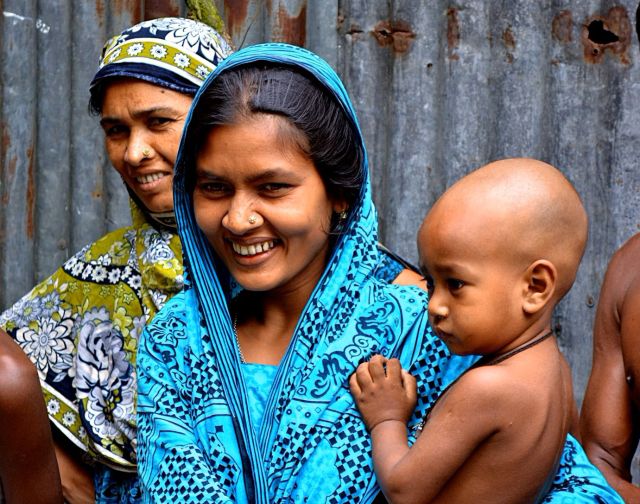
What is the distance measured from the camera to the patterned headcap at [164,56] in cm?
335

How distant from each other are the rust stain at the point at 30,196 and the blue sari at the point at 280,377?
165 cm

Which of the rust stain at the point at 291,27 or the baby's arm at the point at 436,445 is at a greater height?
the rust stain at the point at 291,27

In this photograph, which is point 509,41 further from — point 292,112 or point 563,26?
point 292,112

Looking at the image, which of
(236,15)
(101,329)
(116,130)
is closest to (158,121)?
(116,130)

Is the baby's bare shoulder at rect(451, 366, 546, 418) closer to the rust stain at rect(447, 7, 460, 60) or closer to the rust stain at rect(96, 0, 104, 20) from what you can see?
the rust stain at rect(447, 7, 460, 60)

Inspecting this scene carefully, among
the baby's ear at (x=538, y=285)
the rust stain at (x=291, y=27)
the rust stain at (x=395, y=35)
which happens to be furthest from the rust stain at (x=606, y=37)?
the baby's ear at (x=538, y=285)

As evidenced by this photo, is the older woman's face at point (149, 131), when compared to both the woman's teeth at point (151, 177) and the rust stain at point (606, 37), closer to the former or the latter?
the woman's teeth at point (151, 177)

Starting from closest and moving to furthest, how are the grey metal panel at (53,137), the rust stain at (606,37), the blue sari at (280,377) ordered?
the blue sari at (280,377), the rust stain at (606,37), the grey metal panel at (53,137)

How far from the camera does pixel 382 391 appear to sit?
2570 millimetres

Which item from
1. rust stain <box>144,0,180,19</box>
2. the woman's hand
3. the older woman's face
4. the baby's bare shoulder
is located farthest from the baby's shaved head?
rust stain <box>144,0,180,19</box>

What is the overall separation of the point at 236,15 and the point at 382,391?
2.11 metres

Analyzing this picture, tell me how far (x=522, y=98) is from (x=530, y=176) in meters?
1.82

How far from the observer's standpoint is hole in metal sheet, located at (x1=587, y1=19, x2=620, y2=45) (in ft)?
13.7

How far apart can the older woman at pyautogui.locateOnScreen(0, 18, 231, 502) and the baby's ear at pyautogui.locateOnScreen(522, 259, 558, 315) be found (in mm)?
1233
